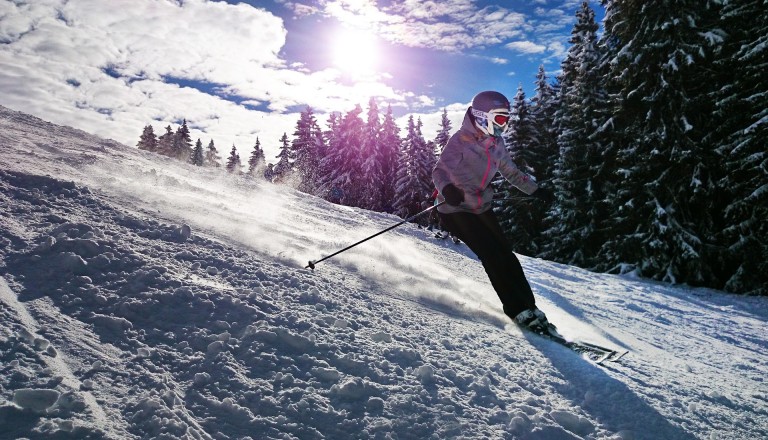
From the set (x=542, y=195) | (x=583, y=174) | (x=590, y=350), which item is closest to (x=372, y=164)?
(x=583, y=174)

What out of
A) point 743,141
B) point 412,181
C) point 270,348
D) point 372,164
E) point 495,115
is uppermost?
point 743,141

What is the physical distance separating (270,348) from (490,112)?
3.31 m

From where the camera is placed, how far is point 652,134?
46.8 ft

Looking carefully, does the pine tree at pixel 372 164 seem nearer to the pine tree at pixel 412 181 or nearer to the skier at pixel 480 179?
the pine tree at pixel 412 181

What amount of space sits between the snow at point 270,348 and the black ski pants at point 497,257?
0.84 ft

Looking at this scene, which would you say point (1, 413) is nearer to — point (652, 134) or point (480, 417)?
point (480, 417)

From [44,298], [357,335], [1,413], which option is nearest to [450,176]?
[357,335]

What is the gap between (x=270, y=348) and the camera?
9.36 feet

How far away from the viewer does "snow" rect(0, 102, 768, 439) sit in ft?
7.37

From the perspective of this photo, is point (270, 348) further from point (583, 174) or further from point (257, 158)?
point (257, 158)

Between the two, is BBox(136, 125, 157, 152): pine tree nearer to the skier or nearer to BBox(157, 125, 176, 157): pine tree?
BBox(157, 125, 176, 157): pine tree

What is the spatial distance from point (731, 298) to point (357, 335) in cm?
1064

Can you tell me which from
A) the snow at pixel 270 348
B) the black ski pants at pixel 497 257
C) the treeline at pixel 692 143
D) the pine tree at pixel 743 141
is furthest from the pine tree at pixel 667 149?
the black ski pants at pixel 497 257

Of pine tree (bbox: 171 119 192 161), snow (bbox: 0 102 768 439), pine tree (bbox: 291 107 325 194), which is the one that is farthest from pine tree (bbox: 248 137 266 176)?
snow (bbox: 0 102 768 439)
